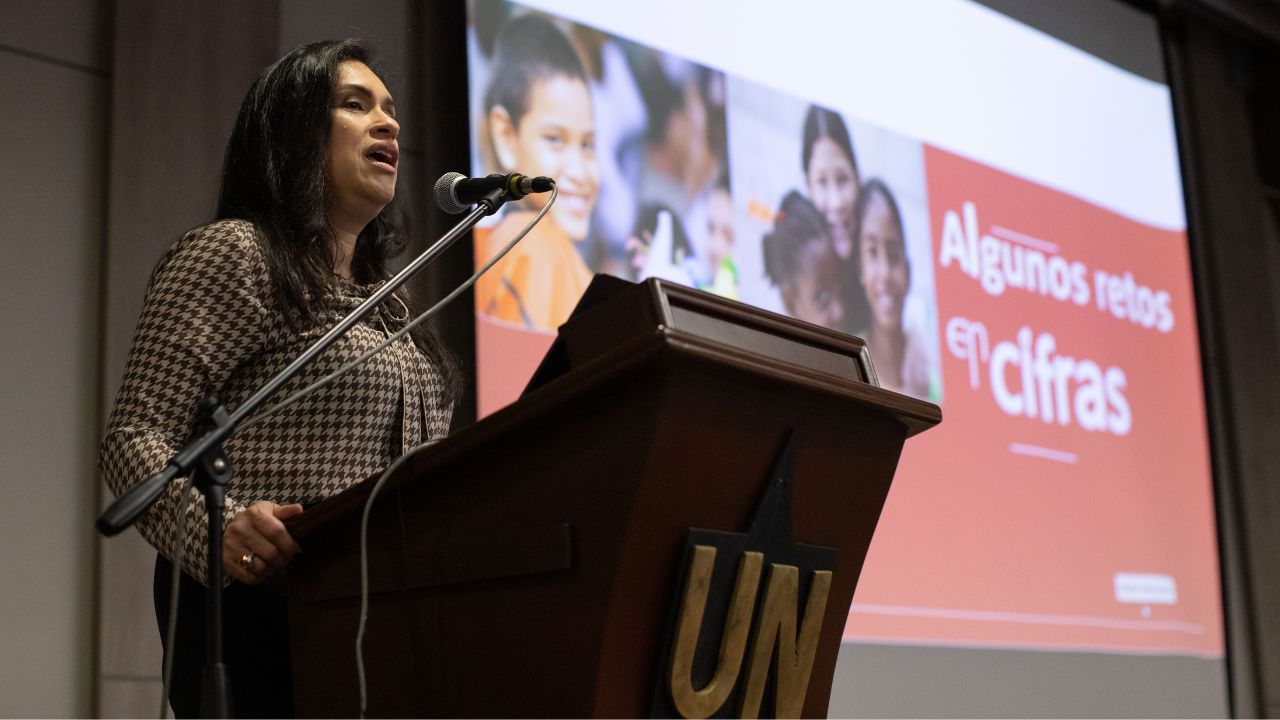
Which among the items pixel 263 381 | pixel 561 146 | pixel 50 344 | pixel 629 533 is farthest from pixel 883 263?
pixel 629 533

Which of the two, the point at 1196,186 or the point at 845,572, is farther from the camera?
the point at 1196,186

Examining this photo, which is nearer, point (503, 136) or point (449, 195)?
point (449, 195)

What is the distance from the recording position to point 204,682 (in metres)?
1.13

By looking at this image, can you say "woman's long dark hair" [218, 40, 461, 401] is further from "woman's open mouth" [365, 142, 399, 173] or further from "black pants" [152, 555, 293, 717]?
"black pants" [152, 555, 293, 717]

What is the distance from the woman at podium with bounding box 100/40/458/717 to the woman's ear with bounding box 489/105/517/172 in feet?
4.06

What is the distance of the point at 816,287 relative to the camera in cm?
349

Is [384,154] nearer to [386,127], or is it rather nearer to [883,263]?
[386,127]

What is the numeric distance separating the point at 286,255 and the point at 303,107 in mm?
271

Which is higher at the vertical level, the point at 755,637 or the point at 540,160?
the point at 540,160

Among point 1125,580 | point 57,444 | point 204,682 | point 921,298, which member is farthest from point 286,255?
point 1125,580

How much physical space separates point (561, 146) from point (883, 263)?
1150mm

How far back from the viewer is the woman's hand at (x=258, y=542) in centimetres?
126

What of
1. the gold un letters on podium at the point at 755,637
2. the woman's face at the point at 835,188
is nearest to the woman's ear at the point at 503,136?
the woman's face at the point at 835,188

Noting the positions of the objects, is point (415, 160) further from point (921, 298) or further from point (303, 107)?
point (921, 298)
